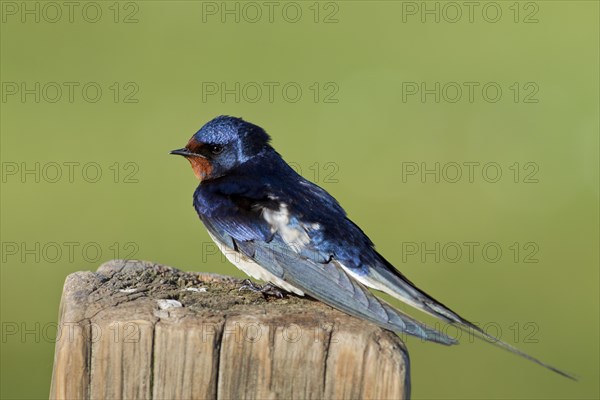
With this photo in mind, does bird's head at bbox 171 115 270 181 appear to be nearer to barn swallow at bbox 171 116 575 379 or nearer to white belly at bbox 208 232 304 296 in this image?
barn swallow at bbox 171 116 575 379

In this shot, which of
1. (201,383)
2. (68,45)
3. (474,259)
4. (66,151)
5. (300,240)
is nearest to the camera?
(201,383)

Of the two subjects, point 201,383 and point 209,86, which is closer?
point 201,383

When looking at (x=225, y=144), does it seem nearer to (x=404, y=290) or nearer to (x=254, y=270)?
(x=254, y=270)

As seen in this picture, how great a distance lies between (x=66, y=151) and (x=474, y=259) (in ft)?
11.1

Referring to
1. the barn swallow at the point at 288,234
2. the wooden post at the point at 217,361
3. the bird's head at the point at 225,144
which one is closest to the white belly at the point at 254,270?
the barn swallow at the point at 288,234

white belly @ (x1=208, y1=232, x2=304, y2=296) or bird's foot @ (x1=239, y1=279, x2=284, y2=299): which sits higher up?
white belly @ (x1=208, y1=232, x2=304, y2=296)

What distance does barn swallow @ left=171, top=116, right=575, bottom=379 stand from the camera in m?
2.89

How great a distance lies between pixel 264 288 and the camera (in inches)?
122

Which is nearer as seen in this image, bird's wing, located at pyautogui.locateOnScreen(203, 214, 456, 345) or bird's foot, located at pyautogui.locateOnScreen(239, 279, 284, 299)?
bird's wing, located at pyautogui.locateOnScreen(203, 214, 456, 345)

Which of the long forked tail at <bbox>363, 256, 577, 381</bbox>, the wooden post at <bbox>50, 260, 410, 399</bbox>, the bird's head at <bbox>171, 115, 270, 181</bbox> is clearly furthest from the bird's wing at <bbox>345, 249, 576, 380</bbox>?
the bird's head at <bbox>171, 115, 270, 181</bbox>

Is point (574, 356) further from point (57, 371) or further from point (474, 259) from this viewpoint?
point (57, 371)

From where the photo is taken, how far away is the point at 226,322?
2.51m

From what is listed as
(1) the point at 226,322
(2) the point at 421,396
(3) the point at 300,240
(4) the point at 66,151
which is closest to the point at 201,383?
(1) the point at 226,322

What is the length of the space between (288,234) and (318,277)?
232 mm
